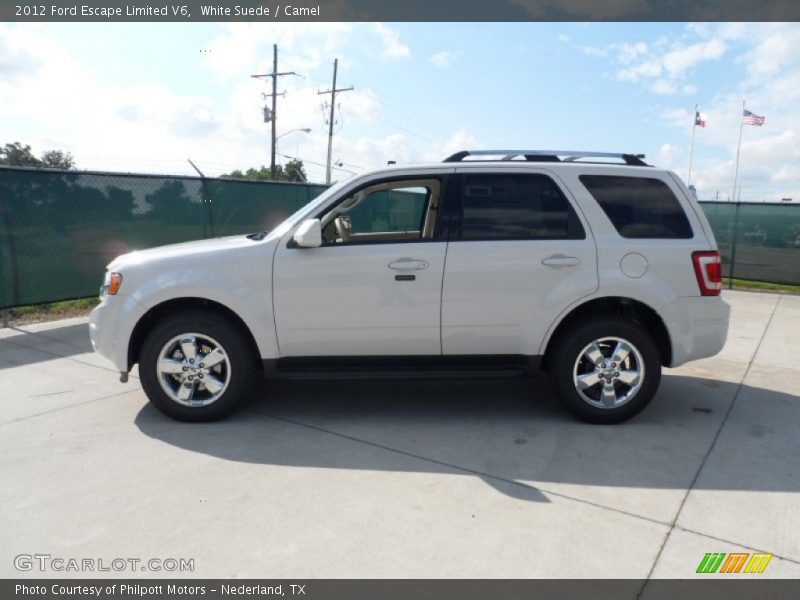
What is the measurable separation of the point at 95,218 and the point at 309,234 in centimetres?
554

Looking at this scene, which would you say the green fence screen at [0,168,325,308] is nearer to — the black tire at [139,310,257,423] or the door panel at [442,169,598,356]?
the black tire at [139,310,257,423]

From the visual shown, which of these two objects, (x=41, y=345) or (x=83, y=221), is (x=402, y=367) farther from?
(x=83, y=221)

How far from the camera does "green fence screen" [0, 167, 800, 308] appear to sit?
7.29m

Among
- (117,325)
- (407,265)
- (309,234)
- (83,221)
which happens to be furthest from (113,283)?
(83,221)

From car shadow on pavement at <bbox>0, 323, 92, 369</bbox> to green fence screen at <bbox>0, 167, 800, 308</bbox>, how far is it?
607 mm

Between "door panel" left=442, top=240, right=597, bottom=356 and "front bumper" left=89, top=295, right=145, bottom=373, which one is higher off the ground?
"door panel" left=442, top=240, right=597, bottom=356

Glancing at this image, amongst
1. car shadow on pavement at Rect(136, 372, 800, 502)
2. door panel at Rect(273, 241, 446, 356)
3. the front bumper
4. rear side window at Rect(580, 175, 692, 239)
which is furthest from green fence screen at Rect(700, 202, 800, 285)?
the front bumper

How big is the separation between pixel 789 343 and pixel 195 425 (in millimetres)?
7013

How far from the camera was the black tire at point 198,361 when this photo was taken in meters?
4.23

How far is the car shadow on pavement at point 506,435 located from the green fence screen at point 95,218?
4.15 metres

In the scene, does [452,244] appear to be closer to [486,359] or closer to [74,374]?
[486,359]

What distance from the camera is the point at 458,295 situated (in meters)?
4.25

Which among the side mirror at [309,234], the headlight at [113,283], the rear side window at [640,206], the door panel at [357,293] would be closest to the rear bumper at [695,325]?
the rear side window at [640,206]

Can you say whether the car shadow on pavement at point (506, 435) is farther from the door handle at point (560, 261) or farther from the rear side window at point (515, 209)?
the rear side window at point (515, 209)
